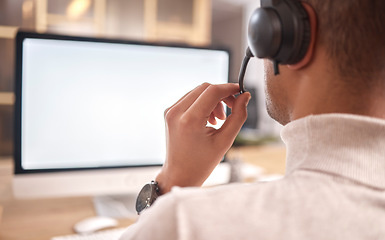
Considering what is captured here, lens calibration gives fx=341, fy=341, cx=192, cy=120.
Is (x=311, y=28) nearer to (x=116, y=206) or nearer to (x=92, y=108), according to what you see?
(x=92, y=108)

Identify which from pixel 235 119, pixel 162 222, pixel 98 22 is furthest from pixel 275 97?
pixel 98 22

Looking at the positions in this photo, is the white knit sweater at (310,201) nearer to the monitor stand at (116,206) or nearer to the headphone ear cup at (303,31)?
the headphone ear cup at (303,31)

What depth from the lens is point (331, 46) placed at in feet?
1.35

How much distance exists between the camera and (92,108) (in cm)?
95

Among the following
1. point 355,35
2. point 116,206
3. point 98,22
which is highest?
point 98,22

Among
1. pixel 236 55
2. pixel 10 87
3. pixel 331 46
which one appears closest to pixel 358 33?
pixel 331 46

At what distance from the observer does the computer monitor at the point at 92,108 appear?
892 mm

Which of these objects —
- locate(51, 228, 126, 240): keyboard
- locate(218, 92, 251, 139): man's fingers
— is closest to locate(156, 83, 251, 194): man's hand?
locate(218, 92, 251, 139): man's fingers

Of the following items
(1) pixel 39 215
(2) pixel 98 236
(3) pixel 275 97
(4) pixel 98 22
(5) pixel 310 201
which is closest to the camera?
(5) pixel 310 201

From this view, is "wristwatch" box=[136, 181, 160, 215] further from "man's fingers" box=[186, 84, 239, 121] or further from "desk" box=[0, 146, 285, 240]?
"desk" box=[0, 146, 285, 240]

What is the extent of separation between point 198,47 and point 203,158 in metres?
0.58

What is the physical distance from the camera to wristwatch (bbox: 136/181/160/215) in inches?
22.0

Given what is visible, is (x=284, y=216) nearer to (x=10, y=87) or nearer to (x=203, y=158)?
(x=203, y=158)

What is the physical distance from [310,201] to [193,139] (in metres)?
0.22
